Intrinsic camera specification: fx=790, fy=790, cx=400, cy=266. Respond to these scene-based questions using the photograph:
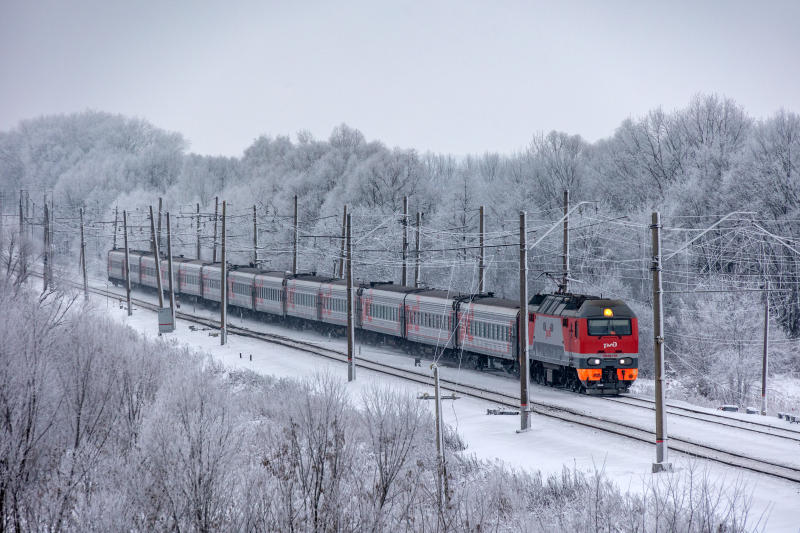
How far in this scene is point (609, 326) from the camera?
1077 inches

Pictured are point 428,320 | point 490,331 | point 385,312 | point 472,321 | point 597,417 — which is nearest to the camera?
point 597,417

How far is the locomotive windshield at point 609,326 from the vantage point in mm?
27141

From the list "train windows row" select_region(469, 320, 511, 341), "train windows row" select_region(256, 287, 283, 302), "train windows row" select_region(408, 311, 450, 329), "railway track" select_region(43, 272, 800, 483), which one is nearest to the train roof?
"train windows row" select_region(469, 320, 511, 341)

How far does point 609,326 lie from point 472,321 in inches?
305

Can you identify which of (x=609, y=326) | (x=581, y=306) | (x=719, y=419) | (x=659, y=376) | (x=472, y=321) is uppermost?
(x=581, y=306)

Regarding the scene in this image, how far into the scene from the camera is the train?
1081 inches

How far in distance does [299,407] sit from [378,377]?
13.8m

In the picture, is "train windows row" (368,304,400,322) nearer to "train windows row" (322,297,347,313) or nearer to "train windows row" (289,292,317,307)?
"train windows row" (322,297,347,313)

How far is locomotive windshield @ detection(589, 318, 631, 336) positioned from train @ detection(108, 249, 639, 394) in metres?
0.03

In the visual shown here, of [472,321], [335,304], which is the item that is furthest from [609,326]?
[335,304]

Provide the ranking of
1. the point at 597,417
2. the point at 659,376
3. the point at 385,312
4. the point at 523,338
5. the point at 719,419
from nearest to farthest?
the point at 659,376 < the point at 523,338 < the point at 597,417 < the point at 719,419 < the point at 385,312

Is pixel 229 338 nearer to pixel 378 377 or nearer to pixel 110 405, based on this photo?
pixel 378 377

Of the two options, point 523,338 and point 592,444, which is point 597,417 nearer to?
point 592,444

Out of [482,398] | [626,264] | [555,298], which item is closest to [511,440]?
[482,398]
